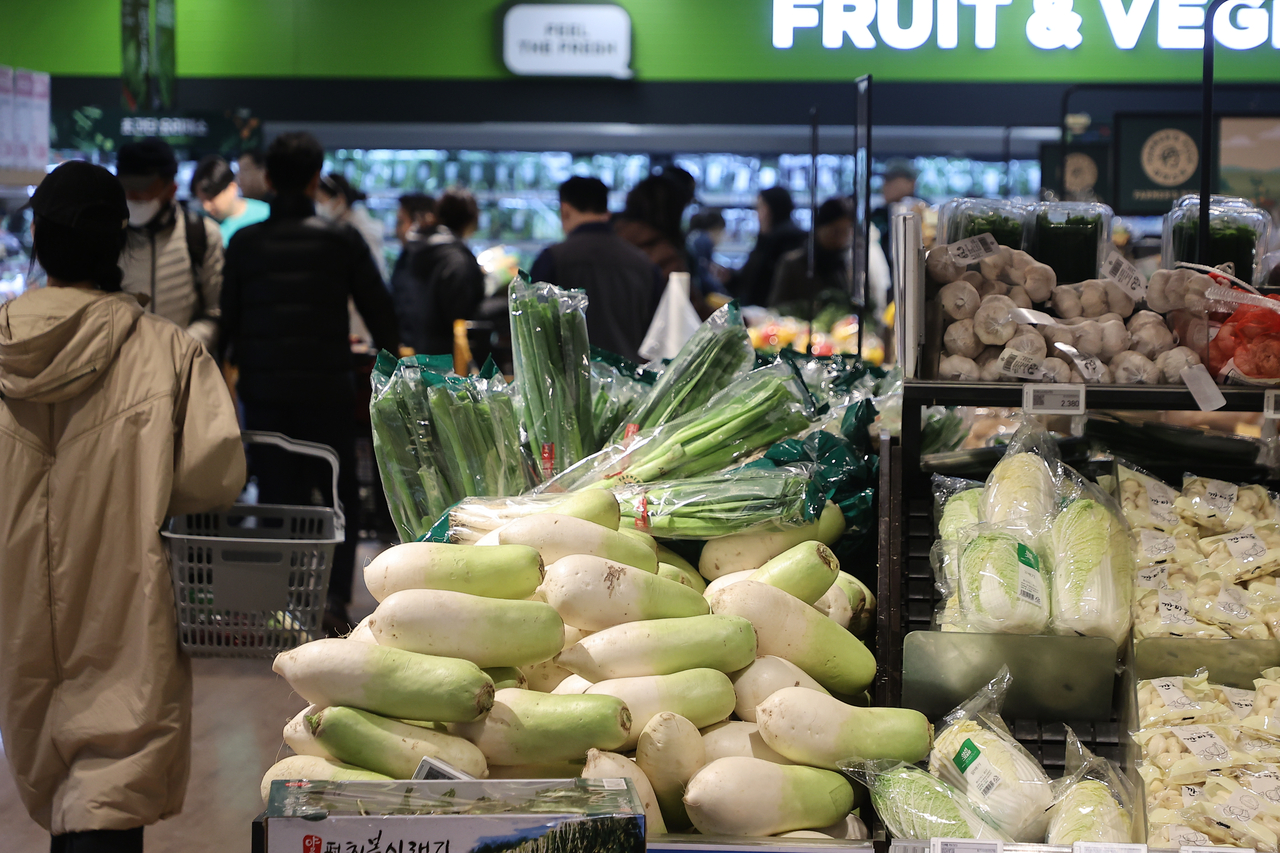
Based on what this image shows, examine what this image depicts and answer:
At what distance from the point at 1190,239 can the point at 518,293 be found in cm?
121

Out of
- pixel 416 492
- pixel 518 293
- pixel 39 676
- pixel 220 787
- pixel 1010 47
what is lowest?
pixel 220 787

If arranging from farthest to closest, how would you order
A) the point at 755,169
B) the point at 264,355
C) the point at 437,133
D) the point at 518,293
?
the point at 755,169 < the point at 437,133 < the point at 264,355 < the point at 518,293

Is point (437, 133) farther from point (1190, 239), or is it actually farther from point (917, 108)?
point (1190, 239)

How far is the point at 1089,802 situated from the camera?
1.45 m

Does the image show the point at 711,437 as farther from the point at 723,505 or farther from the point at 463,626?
the point at 463,626

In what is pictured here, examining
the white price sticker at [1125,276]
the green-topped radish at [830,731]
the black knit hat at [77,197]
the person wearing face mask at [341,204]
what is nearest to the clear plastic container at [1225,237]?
the white price sticker at [1125,276]

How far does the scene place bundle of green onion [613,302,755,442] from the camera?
2.24 meters

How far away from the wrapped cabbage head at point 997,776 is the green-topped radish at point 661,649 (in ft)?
0.93

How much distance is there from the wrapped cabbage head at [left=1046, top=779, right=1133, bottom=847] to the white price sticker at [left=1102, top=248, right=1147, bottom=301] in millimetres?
784

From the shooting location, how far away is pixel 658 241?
561 centimetres

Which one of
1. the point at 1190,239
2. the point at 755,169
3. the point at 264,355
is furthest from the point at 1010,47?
the point at 1190,239

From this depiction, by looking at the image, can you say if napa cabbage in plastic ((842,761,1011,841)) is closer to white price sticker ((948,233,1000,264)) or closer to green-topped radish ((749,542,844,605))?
green-topped radish ((749,542,844,605))

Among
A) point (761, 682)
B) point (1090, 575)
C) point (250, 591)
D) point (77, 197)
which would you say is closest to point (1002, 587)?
point (1090, 575)

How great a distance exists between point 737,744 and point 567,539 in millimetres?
367
